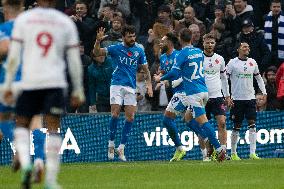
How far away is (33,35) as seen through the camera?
12.6m

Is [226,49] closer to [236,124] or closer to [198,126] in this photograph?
[236,124]

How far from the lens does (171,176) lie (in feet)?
58.1

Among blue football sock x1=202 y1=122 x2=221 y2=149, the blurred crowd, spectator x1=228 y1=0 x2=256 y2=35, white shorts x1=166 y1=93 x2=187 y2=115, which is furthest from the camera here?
spectator x1=228 y1=0 x2=256 y2=35

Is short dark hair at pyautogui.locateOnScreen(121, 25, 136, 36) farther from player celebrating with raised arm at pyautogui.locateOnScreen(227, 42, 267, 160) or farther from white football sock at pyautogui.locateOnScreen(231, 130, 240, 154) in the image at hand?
white football sock at pyautogui.locateOnScreen(231, 130, 240, 154)

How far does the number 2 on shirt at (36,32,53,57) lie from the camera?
12.5m

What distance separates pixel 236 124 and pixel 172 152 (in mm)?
1642

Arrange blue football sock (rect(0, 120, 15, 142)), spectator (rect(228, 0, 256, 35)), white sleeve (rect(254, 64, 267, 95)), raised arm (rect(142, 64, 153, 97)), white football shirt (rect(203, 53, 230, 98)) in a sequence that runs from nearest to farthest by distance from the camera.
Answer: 1. blue football sock (rect(0, 120, 15, 142))
2. raised arm (rect(142, 64, 153, 97))
3. white football shirt (rect(203, 53, 230, 98))
4. white sleeve (rect(254, 64, 267, 95))
5. spectator (rect(228, 0, 256, 35))

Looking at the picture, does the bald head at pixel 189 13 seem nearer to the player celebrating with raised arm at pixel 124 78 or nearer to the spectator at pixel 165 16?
the spectator at pixel 165 16

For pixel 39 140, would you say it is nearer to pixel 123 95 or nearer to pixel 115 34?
pixel 123 95

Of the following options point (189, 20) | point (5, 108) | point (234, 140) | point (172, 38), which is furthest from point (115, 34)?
point (5, 108)

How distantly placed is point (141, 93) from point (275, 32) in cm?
354

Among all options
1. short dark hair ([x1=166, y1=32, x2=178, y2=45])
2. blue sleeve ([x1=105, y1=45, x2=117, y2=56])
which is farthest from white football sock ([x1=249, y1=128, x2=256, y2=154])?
blue sleeve ([x1=105, y1=45, x2=117, y2=56])

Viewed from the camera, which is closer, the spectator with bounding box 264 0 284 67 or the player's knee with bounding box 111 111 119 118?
the player's knee with bounding box 111 111 119 118

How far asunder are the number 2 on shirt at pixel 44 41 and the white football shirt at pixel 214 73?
11.1 meters
